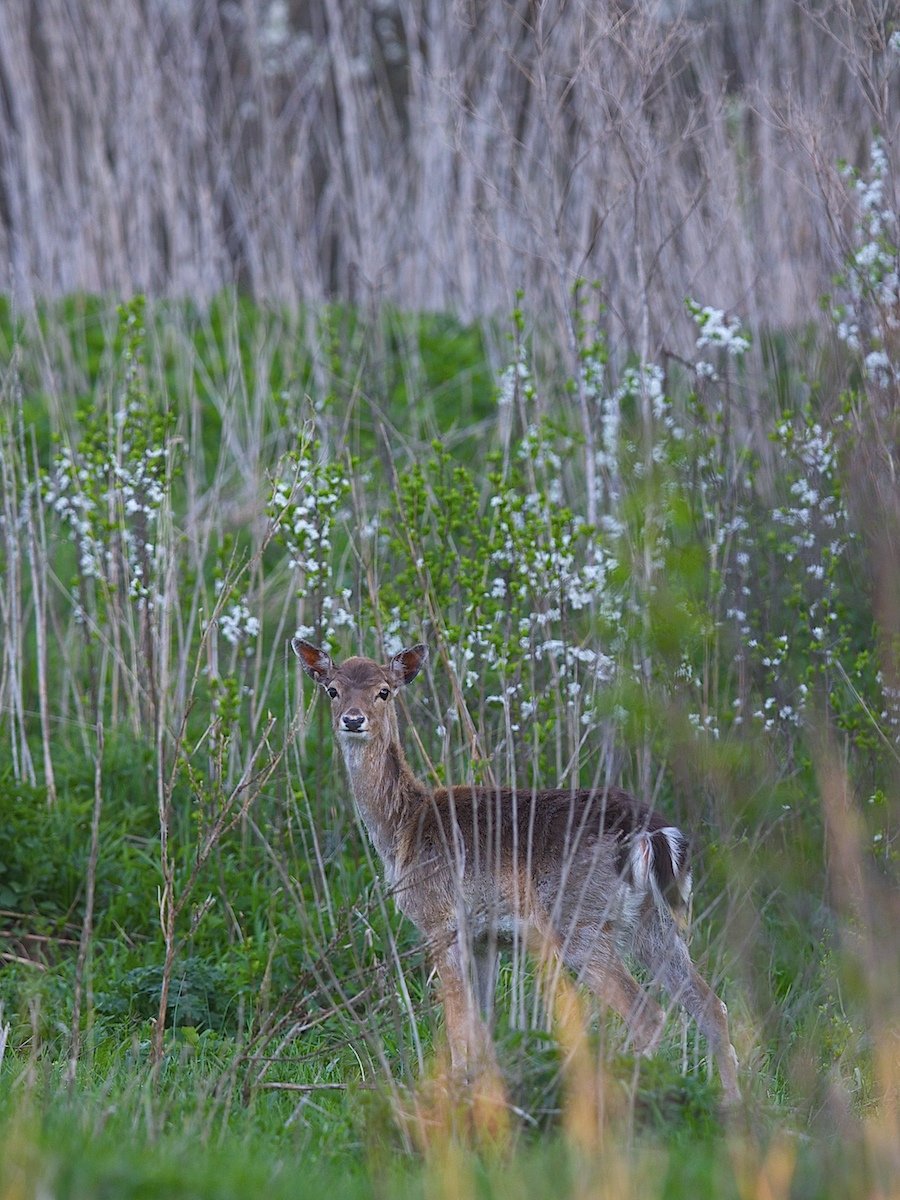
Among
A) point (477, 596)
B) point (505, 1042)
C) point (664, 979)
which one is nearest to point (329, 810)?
point (477, 596)

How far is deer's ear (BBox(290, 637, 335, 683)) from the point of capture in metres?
5.21

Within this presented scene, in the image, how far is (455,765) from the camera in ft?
20.4

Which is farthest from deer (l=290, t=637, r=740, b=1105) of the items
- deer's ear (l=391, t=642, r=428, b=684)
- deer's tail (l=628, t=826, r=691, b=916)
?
deer's ear (l=391, t=642, r=428, b=684)

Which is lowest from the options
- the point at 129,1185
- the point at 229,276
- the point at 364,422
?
the point at 129,1185

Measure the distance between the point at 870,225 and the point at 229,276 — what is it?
494 cm

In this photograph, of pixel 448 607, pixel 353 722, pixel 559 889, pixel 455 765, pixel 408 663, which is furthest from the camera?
pixel 455 765

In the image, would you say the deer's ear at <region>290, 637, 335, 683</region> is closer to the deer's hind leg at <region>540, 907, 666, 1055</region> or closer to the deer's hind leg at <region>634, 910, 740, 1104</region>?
the deer's hind leg at <region>540, 907, 666, 1055</region>

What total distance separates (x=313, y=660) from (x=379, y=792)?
502mm

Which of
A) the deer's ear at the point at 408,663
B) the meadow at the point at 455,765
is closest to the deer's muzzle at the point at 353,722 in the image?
the meadow at the point at 455,765

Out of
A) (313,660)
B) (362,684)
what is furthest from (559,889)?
(313,660)

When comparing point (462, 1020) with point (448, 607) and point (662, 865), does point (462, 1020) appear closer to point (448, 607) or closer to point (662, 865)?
point (662, 865)

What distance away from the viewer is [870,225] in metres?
6.25

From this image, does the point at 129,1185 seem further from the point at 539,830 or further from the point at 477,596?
the point at 477,596

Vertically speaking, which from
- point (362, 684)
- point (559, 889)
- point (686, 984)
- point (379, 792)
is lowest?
point (686, 984)
